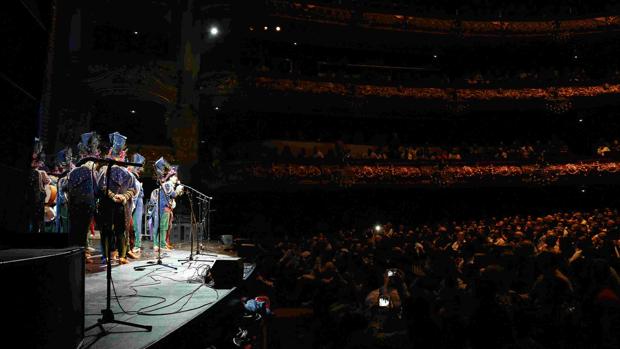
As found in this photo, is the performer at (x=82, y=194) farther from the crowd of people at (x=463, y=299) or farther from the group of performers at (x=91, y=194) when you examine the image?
the crowd of people at (x=463, y=299)

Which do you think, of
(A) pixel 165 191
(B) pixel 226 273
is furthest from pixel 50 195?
(B) pixel 226 273

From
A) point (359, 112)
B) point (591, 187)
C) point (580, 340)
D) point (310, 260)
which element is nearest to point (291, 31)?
point (359, 112)

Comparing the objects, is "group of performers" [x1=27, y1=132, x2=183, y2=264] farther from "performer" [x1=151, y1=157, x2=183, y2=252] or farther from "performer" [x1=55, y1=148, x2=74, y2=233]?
"performer" [x1=151, y1=157, x2=183, y2=252]

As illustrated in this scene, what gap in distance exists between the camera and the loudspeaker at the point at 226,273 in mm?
6559

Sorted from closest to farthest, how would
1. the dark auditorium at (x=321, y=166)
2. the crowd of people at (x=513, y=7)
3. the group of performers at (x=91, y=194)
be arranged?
the dark auditorium at (x=321, y=166), the group of performers at (x=91, y=194), the crowd of people at (x=513, y=7)

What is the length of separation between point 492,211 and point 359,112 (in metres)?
8.08

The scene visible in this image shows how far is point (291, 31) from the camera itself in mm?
20797

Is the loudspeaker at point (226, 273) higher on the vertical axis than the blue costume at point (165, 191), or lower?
lower

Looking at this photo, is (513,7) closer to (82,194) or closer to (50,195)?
(50,195)

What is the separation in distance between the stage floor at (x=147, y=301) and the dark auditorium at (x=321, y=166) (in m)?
0.05

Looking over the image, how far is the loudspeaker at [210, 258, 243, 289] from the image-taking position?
21.5 ft

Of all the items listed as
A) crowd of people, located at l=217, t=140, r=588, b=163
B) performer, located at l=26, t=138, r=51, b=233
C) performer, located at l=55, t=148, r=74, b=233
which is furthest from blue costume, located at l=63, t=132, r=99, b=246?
crowd of people, located at l=217, t=140, r=588, b=163

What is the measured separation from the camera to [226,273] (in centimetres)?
662

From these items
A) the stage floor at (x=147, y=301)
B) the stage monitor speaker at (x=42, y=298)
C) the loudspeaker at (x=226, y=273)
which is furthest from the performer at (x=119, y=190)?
the stage monitor speaker at (x=42, y=298)
